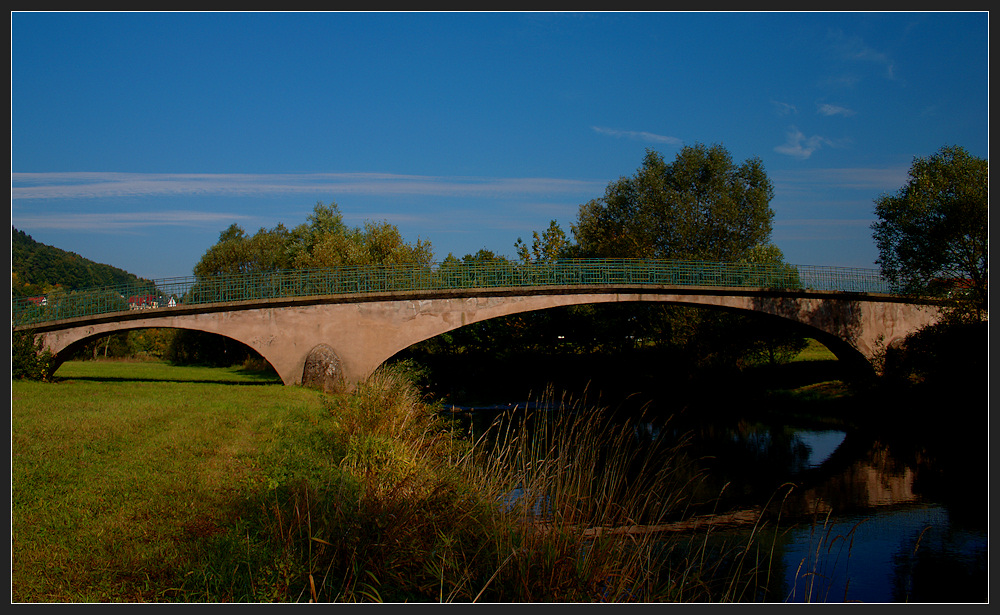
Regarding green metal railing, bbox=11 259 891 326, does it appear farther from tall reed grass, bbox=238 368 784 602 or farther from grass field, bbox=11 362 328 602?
tall reed grass, bbox=238 368 784 602

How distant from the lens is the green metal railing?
21.0m

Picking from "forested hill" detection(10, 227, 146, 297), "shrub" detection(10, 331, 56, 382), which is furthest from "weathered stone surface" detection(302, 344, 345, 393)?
"forested hill" detection(10, 227, 146, 297)

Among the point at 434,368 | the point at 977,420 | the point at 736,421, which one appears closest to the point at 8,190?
the point at 736,421

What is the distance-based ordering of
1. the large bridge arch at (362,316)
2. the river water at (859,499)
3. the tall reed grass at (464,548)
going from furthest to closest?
the large bridge arch at (362,316), the river water at (859,499), the tall reed grass at (464,548)

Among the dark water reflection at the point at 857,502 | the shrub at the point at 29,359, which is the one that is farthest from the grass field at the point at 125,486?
the shrub at the point at 29,359

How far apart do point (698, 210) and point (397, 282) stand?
18806 mm

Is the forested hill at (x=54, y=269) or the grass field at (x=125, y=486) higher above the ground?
the forested hill at (x=54, y=269)

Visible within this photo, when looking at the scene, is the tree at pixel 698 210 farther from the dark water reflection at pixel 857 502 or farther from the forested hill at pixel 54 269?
the forested hill at pixel 54 269

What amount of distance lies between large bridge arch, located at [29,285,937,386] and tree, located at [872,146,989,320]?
3.60 m

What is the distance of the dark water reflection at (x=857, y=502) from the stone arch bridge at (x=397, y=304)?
477cm

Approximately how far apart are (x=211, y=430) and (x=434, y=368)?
2512 cm

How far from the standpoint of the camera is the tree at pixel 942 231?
20.1 metres

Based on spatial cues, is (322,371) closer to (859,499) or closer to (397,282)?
(397,282)

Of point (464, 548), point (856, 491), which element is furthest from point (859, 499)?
point (464, 548)
